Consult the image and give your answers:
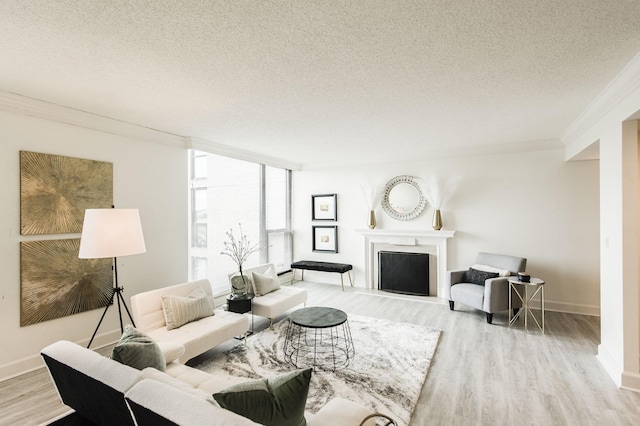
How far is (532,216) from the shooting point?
4.78 m

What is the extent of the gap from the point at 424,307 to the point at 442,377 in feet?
6.95

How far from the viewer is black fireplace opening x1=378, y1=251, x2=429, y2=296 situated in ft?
18.0

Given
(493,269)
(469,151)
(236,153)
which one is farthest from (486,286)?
(236,153)

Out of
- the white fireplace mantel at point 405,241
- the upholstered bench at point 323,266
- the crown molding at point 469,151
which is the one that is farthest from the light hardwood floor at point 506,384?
the crown molding at point 469,151

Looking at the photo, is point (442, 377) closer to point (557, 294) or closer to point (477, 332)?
point (477, 332)

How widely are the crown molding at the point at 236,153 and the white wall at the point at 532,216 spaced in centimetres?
195

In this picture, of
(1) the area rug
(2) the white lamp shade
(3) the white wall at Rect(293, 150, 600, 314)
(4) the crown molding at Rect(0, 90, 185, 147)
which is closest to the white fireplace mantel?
(3) the white wall at Rect(293, 150, 600, 314)

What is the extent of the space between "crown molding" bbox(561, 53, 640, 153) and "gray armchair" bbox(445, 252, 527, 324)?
1.72 m

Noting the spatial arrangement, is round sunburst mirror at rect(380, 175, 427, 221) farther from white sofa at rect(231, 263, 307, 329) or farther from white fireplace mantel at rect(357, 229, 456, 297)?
white sofa at rect(231, 263, 307, 329)

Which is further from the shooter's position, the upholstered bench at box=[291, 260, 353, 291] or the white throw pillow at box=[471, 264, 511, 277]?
the upholstered bench at box=[291, 260, 353, 291]

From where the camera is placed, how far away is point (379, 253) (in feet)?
19.5

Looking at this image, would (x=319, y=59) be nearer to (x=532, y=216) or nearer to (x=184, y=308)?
(x=184, y=308)

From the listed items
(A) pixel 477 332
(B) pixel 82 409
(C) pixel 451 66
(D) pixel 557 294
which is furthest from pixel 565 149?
(B) pixel 82 409

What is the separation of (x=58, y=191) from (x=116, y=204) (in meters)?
0.57
